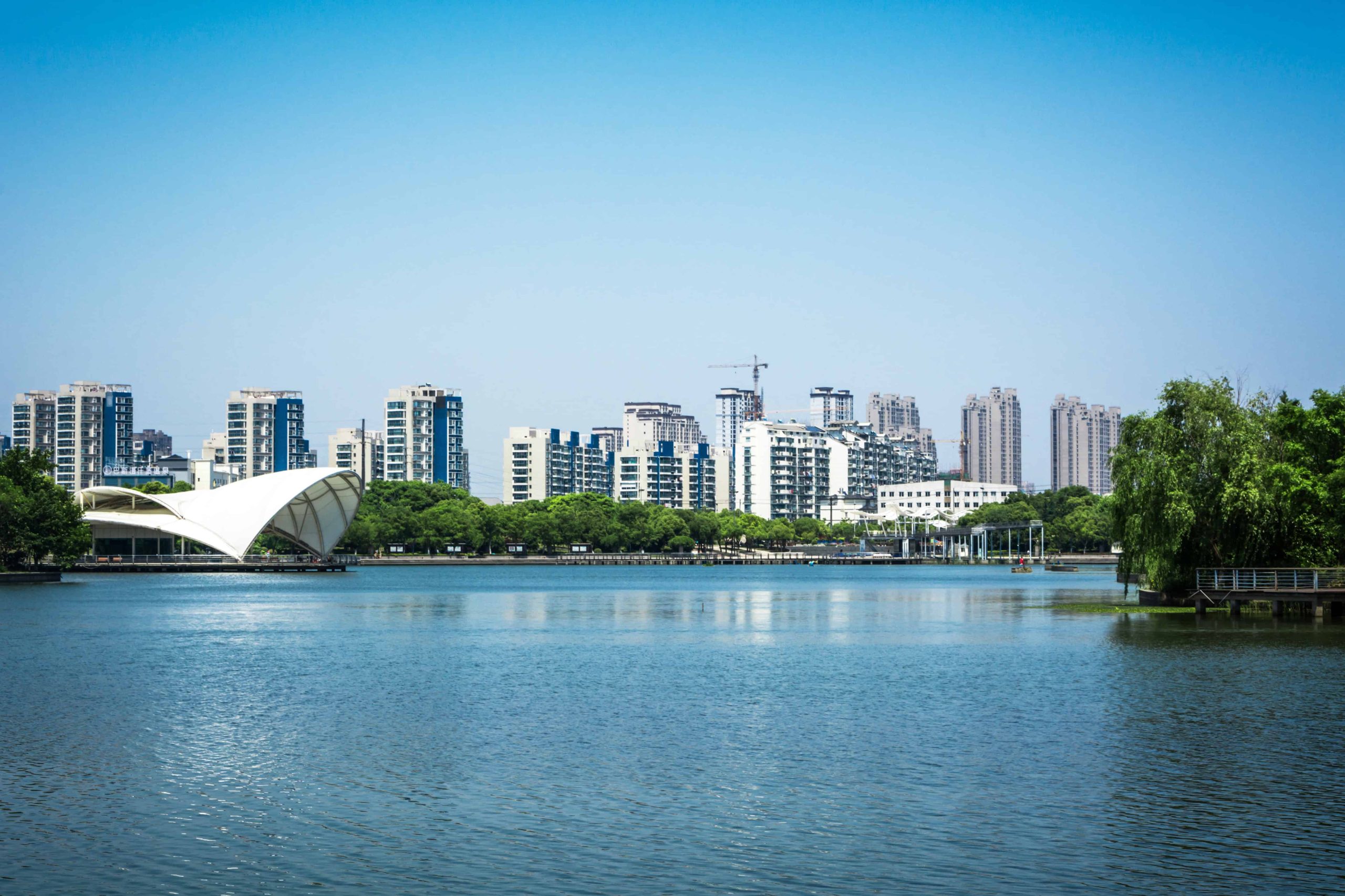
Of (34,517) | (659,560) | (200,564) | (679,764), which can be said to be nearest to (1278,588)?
(679,764)

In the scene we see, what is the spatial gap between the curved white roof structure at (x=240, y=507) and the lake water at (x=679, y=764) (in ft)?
212

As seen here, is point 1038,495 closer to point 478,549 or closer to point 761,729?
point 478,549

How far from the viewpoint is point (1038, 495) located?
7633 inches

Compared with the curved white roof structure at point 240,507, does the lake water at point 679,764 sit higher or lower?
lower

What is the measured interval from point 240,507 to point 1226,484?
80432mm

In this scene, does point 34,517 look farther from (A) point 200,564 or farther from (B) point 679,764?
(B) point 679,764

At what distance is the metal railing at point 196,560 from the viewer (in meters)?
113

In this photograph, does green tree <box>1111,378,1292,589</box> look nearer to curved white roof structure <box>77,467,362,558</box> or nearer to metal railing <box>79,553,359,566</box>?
curved white roof structure <box>77,467,362,558</box>

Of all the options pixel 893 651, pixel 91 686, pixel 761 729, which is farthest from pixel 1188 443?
pixel 91 686

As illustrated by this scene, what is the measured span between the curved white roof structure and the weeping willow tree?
70154 mm

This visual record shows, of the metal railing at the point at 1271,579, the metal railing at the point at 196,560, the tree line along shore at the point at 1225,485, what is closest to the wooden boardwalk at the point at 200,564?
the metal railing at the point at 196,560

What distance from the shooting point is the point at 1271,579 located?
4516cm

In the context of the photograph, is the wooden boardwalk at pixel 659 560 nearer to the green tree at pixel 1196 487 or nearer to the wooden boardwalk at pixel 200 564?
the wooden boardwalk at pixel 200 564

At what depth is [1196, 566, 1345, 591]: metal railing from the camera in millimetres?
44094
